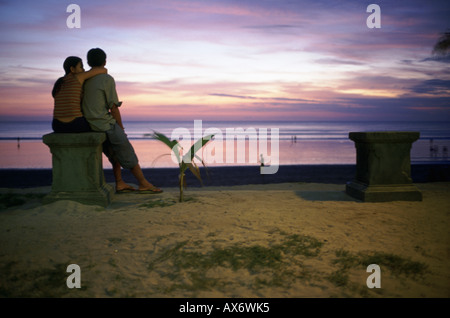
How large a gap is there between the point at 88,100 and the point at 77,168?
2.94 feet

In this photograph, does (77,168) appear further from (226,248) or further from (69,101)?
(226,248)

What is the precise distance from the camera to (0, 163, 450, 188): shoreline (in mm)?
8734

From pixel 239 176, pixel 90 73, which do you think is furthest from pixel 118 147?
pixel 239 176

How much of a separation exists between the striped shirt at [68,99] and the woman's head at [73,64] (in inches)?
4.4

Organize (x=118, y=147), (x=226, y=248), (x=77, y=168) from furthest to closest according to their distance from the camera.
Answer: (x=118, y=147), (x=77, y=168), (x=226, y=248)

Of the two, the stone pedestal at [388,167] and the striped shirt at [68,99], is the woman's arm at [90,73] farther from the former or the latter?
the stone pedestal at [388,167]

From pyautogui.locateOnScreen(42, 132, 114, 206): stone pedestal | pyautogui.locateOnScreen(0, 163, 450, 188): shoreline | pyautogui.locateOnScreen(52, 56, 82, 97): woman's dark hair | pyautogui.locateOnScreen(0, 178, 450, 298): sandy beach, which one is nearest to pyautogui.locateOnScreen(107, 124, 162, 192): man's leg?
pyautogui.locateOnScreen(42, 132, 114, 206): stone pedestal

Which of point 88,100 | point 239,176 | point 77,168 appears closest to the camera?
point 77,168

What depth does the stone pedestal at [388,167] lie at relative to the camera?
479cm

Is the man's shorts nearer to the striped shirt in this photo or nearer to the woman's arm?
the striped shirt

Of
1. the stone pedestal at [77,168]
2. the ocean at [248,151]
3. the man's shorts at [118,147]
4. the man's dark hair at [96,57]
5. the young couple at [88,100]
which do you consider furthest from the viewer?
the ocean at [248,151]

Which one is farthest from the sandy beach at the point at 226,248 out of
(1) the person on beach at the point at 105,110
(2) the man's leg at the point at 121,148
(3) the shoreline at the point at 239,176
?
(3) the shoreline at the point at 239,176

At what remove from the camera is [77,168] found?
14.7 ft
